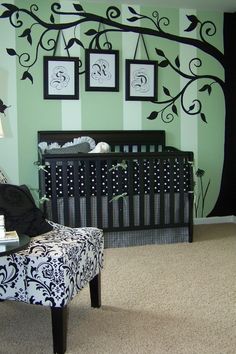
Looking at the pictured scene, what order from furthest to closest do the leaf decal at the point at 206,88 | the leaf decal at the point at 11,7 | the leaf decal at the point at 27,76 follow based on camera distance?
1. the leaf decal at the point at 206,88
2. the leaf decal at the point at 27,76
3. the leaf decal at the point at 11,7

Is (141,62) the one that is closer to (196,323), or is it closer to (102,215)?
(102,215)

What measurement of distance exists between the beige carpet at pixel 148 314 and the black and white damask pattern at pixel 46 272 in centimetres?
22

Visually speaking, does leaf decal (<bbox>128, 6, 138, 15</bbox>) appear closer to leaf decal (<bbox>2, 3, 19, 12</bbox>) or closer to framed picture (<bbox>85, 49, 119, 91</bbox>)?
framed picture (<bbox>85, 49, 119, 91</bbox>)

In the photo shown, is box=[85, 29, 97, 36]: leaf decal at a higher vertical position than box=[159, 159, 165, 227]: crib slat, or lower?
higher

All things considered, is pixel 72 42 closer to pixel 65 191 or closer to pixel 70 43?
pixel 70 43

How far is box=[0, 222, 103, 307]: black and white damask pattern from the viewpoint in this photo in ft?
6.03

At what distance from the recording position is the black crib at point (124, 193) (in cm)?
343

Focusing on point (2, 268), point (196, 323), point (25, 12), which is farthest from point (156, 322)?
point (25, 12)

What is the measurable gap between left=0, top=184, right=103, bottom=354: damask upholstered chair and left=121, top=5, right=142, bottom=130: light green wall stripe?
2.26m

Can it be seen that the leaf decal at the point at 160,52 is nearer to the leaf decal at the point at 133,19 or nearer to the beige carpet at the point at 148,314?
the leaf decal at the point at 133,19

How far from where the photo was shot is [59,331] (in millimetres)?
1813

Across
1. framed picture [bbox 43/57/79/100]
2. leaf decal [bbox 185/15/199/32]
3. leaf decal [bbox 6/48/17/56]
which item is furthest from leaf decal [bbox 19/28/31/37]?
leaf decal [bbox 185/15/199/32]

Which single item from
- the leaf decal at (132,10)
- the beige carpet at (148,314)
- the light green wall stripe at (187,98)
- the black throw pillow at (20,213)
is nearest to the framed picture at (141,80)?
the light green wall stripe at (187,98)

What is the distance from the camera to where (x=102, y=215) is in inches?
140
